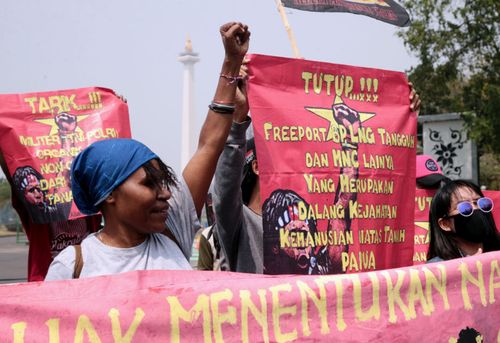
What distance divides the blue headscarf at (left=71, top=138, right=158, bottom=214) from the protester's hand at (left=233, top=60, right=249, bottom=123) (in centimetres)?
63

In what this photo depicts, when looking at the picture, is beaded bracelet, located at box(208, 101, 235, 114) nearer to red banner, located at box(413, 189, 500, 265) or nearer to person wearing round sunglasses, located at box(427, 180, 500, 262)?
person wearing round sunglasses, located at box(427, 180, 500, 262)

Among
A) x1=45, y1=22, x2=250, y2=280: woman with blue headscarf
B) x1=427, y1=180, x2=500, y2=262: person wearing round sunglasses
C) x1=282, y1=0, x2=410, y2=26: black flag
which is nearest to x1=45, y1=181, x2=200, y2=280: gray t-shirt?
x1=45, y1=22, x2=250, y2=280: woman with blue headscarf

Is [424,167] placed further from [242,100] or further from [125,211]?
[125,211]

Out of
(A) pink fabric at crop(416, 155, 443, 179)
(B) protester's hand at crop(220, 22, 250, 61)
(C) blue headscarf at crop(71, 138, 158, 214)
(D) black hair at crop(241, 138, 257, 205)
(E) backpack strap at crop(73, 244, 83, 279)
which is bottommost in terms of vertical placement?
(A) pink fabric at crop(416, 155, 443, 179)

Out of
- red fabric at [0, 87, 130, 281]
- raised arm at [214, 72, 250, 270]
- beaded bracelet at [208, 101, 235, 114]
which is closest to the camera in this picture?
beaded bracelet at [208, 101, 235, 114]

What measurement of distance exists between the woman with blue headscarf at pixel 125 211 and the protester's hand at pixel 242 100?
52cm

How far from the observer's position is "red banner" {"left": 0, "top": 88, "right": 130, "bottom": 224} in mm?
3836

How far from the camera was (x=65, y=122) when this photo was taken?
4.16 m

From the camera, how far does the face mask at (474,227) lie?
295 cm

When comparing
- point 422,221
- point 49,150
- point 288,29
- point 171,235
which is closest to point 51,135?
point 49,150

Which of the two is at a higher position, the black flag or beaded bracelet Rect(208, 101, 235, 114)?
the black flag

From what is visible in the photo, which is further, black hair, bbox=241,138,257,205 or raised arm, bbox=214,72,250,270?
black hair, bbox=241,138,257,205

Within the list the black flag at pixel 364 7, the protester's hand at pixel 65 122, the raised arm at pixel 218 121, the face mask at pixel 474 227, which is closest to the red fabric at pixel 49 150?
the protester's hand at pixel 65 122

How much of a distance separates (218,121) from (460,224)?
3.97 feet
